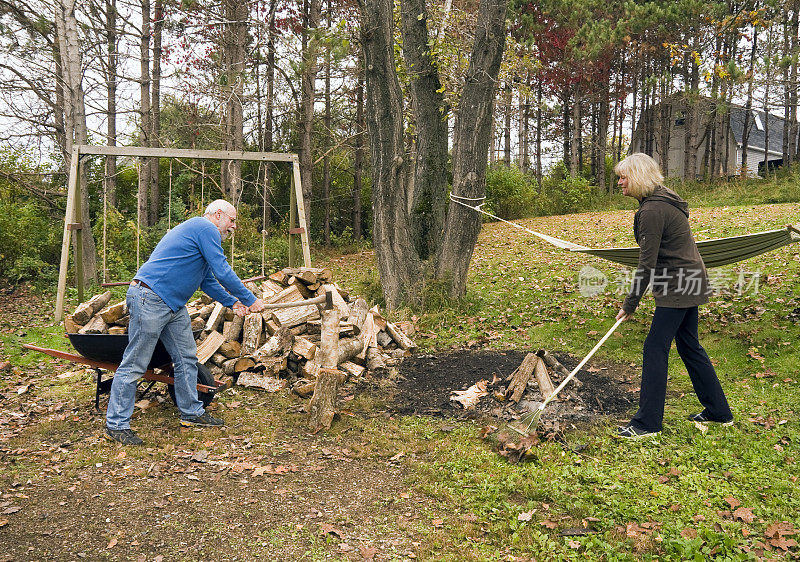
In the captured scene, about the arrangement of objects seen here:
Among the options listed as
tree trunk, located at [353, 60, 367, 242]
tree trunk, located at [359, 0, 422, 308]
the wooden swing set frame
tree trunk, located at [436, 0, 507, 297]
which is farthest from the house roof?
the wooden swing set frame

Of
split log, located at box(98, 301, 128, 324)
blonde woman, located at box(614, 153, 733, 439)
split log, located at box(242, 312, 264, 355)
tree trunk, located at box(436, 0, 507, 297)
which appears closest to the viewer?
blonde woman, located at box(614, 153, 733, 439)

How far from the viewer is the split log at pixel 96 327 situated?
5.05 meters

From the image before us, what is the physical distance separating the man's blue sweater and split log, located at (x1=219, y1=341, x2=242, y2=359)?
136 centimetres

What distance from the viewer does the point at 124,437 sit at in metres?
4.04

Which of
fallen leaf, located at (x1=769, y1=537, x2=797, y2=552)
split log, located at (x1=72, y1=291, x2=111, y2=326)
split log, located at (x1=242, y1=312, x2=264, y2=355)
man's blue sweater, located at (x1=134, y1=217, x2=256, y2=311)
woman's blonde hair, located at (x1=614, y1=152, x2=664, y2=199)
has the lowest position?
fallen leaf, located at (x1=769, y1=537, x2=797, y2=552)

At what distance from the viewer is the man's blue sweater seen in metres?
4.07

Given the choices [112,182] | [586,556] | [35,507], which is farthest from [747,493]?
[112,182]

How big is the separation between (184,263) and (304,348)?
165 cm

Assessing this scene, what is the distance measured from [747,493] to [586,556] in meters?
1.16

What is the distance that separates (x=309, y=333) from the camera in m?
5.79

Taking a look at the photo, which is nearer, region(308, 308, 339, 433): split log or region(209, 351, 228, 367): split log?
region(308, 308, 339, 433): split log

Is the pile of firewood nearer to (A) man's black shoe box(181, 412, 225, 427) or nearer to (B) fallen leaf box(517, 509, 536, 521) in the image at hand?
(A) man's black shoe box(181, 412, 225, 427)

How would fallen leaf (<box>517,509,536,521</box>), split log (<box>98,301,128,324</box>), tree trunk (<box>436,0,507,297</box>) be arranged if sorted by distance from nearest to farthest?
fallen leaf (<box>517,509,536,521</box>), split log (<box>98,301,128,324</box>), tree trunk (<box>436,0,507,297</box>)

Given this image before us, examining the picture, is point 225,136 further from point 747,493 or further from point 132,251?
point 747,493
